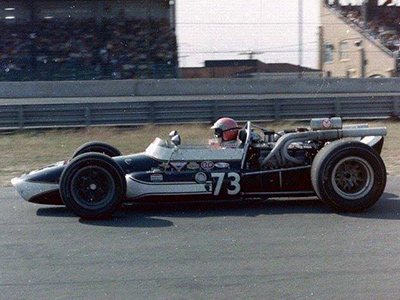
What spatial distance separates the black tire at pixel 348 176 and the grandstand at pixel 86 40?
1644 cm

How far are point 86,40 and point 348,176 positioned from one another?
18.7 metres

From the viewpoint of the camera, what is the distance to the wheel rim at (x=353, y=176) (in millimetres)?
6777

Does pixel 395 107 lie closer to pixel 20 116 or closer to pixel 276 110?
pixel 276 110

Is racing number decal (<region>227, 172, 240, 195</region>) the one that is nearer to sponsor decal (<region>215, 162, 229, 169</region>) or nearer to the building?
sponsor decal (<region>215, 162, 229, 169</region>)

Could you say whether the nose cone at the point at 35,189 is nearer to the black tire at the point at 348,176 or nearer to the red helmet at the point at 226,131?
the red helmet at the point at 226,131

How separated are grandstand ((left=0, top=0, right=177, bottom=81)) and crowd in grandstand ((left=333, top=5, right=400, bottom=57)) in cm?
760

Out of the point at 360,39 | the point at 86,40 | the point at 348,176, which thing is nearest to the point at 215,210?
the point at 348,176

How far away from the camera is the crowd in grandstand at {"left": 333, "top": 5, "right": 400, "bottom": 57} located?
86.2ft

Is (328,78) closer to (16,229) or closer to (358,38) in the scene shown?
(358,38)

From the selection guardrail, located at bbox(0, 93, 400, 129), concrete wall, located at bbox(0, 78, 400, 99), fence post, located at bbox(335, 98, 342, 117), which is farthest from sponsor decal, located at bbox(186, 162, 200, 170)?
concrete wall, located at bbox(0, 78, 400, 99)

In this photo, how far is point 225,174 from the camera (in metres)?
6.86

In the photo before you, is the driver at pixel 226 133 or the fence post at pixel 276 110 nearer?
the driver at pixel 226 133

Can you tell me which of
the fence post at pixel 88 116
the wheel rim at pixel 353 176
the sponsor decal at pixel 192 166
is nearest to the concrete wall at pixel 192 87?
the fence post at pixel 88 116

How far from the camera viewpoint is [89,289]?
4.46 m
